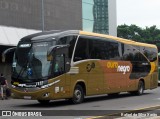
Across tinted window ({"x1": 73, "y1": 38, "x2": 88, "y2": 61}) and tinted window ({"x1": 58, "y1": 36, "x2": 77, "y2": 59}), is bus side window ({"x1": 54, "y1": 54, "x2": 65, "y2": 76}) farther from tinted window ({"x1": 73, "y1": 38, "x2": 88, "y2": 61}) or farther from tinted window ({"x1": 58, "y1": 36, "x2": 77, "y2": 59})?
tinted window ({"x1": 73, "y1": 38, "x2": 88, "y2": 61})

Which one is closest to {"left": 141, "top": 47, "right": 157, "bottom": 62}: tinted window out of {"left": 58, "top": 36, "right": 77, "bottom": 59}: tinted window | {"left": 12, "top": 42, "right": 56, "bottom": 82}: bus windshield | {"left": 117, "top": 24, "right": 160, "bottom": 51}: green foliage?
{"left": 58, "top": 36, "right": 77, "bottom": 59}: tinted window

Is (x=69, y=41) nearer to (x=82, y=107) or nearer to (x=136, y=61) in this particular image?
(x=82, y=107)

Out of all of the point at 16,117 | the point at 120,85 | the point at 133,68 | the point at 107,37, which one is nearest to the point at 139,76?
the point at 133,68

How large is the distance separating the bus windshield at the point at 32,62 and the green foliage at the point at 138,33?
252 feet

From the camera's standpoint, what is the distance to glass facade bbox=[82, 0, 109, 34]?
50275 mm

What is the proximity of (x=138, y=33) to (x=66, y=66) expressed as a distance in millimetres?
81315

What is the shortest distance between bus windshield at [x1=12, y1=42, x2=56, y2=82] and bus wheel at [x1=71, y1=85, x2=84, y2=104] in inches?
88.7

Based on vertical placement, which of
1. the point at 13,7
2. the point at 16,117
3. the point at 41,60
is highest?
the point at 13,7

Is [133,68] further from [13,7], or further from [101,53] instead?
[13,7]

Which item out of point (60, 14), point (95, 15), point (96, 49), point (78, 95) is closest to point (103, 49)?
point (96, 49)

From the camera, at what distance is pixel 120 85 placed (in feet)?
82.0

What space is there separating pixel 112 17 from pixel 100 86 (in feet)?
115

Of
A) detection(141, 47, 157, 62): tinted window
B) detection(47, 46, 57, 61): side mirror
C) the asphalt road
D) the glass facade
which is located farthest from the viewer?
the glass facade

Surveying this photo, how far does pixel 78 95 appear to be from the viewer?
20.7 m
